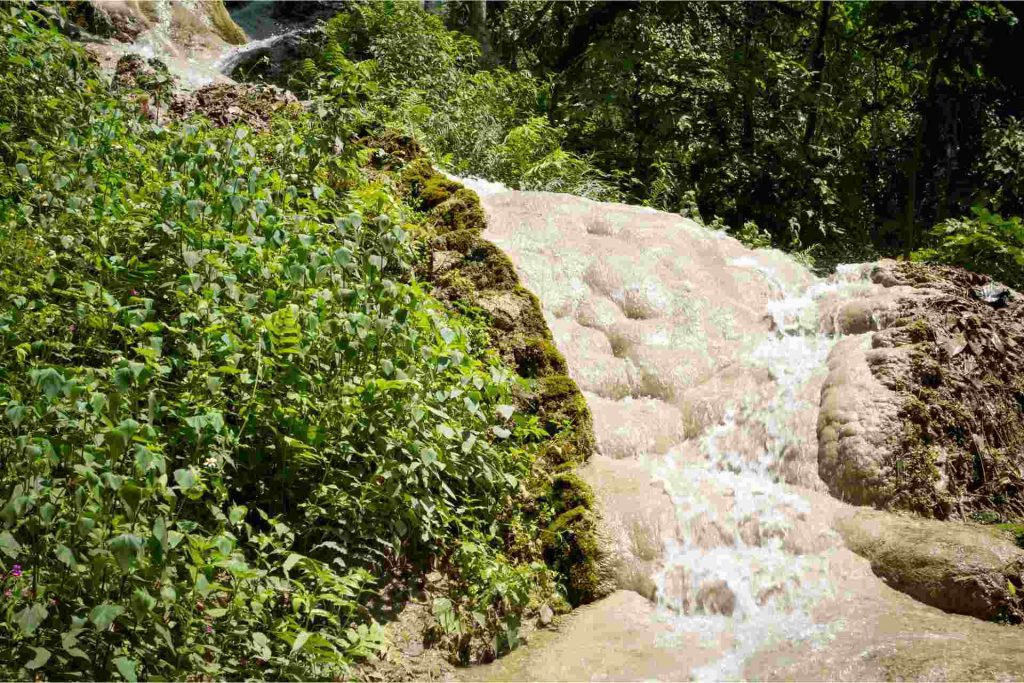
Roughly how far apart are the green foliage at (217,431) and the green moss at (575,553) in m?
0.25

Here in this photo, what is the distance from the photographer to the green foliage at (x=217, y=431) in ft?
10.8

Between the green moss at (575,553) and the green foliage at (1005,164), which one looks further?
the green foliage at (1005,164)

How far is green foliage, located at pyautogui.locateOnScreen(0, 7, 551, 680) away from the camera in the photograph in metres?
3.28

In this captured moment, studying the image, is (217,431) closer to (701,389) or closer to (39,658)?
(39,658)

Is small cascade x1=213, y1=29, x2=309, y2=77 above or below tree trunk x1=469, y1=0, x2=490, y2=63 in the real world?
below

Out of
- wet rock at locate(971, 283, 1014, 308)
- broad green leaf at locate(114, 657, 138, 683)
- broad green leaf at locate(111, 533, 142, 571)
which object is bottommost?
broad green leaf at locate(114, 657, 138, 683)

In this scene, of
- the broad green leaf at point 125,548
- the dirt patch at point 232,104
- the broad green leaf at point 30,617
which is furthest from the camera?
the dirt patch at point 232,104

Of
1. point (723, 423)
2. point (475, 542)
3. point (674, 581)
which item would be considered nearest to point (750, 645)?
point (674, 581)

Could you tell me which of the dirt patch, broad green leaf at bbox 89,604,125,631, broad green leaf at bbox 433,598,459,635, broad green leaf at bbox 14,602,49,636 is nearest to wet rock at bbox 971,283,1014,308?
broad green leaf at bbox 433,598,459,635

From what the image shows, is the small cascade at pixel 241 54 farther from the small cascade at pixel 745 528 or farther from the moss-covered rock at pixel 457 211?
the small cascade at pixel 745 528

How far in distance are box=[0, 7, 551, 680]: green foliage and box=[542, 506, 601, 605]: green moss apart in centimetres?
25

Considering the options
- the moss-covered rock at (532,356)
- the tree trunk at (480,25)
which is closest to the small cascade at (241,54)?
the tree trunk at (480,25)

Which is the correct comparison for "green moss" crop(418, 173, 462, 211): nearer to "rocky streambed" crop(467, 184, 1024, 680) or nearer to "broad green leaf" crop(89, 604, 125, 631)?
"rocky streambed" crop(467, 184, 1024, 680)

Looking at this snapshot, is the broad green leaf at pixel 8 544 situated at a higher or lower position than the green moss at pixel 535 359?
lower
